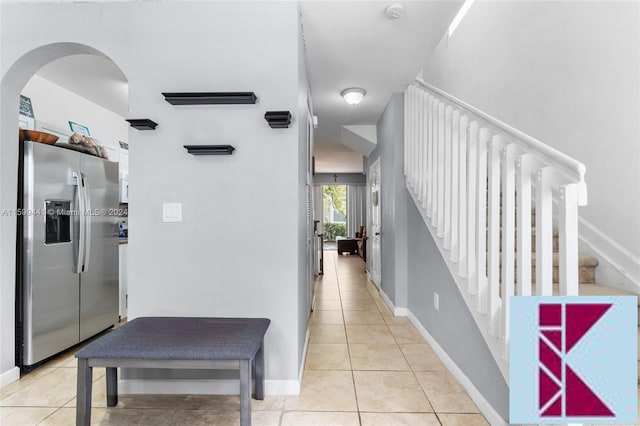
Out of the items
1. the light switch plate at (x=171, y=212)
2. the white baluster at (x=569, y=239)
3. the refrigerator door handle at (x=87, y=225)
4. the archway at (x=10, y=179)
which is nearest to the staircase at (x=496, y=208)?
the white baluster at (x=569, y=239)

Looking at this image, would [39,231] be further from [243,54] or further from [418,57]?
[418,57]

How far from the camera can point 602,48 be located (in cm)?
258

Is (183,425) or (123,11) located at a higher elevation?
(123,11)

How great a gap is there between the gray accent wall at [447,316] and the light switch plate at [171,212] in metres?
1.98

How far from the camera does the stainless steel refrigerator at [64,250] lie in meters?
2.45

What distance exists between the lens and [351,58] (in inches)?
121

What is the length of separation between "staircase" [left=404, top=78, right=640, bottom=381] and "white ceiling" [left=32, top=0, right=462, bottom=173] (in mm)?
486

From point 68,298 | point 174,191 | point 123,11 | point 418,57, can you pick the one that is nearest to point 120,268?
point 68,298

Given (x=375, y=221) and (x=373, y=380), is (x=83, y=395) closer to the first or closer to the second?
(x=373, y=380)

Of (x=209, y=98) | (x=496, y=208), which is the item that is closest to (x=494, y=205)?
(x=496, y=208)

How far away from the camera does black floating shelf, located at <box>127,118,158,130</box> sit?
80.5 inches

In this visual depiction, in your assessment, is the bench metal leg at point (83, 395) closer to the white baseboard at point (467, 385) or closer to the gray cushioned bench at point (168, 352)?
the gray cushioned bench at point (168, 352)

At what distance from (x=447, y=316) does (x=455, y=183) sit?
1.04 metres

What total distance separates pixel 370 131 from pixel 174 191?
387cm
